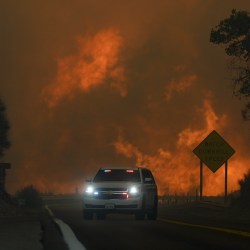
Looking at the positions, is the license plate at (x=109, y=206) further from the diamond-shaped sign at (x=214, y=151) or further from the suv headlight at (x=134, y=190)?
the diamond-shaped sign at (x=214, y=151)

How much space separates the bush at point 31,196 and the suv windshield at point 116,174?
7170cm

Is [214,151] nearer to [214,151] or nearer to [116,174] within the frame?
[214,151]

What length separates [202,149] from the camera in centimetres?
4284

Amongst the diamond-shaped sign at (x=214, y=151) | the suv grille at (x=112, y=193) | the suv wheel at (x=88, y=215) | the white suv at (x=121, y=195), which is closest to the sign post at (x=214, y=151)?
the diamond-shaped sign at (x=214, y=151)

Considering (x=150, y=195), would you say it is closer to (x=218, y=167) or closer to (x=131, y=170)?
(x=131, y=170)

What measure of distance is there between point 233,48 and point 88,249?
30.1 m

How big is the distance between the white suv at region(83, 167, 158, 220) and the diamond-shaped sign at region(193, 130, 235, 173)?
12.1 meters

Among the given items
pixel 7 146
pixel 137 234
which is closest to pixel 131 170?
pixel 137 234

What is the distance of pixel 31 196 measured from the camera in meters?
105

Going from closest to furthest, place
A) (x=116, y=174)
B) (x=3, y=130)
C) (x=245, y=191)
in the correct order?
(x=116, y=174) → (x=245, y=191) → (x=3, y=130)

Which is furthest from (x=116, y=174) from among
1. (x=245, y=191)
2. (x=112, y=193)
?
(x=245, y=191)

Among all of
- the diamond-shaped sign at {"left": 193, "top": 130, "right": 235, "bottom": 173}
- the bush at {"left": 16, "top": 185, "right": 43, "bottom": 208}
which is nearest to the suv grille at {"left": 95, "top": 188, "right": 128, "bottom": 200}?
the diamond-shaped sign at {"left": 193, "top": 130, "right": 235, "bottom": 173}

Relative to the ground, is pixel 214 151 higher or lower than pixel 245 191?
higher

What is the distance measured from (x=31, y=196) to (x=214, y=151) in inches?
2586
